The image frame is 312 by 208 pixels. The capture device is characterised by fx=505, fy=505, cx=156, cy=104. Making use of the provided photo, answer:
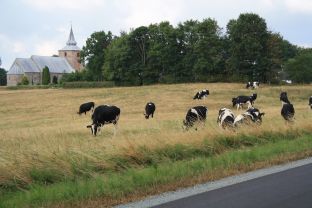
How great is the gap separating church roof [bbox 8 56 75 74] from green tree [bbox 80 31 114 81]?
37885 millimetres

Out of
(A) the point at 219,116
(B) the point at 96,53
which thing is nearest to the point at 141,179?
(A) the point at 219,116

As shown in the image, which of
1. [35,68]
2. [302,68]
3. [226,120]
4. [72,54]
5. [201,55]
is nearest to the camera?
[226,120]

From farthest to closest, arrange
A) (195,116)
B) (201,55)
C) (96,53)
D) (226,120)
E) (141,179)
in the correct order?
(96,53), (201,55), (195,116), (226,120), (141,179)

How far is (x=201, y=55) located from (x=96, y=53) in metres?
32.3

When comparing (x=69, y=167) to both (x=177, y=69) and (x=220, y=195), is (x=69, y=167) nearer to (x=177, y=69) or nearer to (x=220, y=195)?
(x=220, y=195)

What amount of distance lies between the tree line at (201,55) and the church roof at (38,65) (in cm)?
4663

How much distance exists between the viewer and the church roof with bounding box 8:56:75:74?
14335cm

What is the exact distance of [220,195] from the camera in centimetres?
926

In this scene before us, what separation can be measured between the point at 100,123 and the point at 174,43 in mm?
66081

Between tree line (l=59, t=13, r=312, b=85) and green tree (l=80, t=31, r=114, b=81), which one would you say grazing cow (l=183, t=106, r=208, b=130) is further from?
green tree (l=80, t=31, r=114, b=81)

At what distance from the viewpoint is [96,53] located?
110 metres

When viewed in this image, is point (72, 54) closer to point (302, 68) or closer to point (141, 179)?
point (302, 68)

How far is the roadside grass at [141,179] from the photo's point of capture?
358 inches

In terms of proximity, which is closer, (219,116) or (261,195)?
(261,195)
